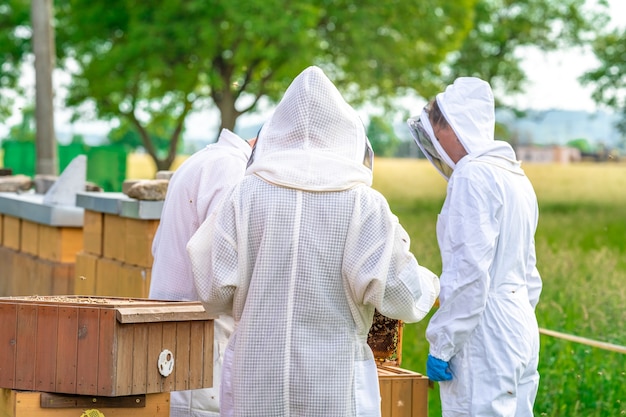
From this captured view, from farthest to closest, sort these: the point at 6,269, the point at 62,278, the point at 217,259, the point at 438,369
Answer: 1. the point at 6,269
2. the point at 62,278
3. the point at 438,369
4. the point at 217,259

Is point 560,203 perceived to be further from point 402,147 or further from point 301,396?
point 402,147

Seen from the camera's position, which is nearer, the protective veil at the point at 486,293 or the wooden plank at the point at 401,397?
the protective veil at the point at 486,293

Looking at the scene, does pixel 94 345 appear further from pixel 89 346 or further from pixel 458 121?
pixel 458 121

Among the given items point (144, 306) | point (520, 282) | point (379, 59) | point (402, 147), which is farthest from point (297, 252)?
point (402, 147)

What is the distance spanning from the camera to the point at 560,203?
29359 millimetres

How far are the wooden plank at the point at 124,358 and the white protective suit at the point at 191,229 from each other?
972 mm

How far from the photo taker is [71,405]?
186 inches

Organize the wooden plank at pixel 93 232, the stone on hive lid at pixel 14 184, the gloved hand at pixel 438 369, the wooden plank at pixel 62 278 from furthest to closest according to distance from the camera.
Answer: the stone on hive lid at pixel 14 184, the wooden plank at pixel 62 278, the wooden plank at pixel 93 232, the gloved hand at pixel 438 369

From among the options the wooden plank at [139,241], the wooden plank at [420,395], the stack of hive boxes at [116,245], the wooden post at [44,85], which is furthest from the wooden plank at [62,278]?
the wooden post at [44,85]

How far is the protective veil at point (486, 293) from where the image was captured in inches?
187

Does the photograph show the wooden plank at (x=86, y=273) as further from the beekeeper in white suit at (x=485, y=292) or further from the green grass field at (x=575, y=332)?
the beekeeper in white suit at (x=485, y=292)

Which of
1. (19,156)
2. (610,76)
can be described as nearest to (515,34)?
(610,76)

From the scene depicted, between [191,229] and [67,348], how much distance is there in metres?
1.24

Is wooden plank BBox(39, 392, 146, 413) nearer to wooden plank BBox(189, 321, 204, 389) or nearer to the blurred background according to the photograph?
wooden plank BBox(189, 321, 204, 389)
